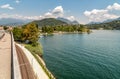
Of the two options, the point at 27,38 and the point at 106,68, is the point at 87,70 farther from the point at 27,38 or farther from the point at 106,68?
the point at 27,38

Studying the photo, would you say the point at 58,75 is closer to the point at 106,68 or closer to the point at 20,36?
the point at 106,68

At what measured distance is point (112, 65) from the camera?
69.8 m

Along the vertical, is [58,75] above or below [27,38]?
below

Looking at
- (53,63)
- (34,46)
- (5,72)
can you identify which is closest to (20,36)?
(34,46)

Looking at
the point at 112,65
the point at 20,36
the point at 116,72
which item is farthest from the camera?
the point at 20,36

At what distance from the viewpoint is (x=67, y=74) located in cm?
5809

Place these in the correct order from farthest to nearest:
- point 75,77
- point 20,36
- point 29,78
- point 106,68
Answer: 1. point 20,36
2. point 106,68
3. point 75,77
4. point 29,78

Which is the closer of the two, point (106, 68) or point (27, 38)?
point (106, 68)

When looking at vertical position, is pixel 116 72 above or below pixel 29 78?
below

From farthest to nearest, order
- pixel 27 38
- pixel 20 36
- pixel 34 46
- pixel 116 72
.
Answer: pixel 20 36 < pixel 27 38 < pixel 34 46 < pixel 116 72

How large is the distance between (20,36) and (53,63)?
60.2 m

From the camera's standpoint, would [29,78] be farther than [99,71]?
No

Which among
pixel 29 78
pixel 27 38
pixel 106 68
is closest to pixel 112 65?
pixel 106 68

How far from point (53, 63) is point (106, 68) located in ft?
68.4
